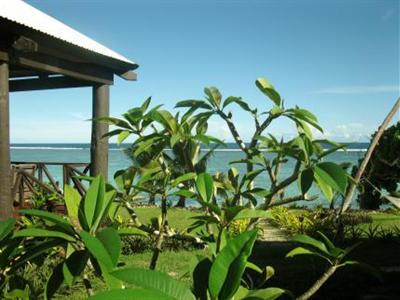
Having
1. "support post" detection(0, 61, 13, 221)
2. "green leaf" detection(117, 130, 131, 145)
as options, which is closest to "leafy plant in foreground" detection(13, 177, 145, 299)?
"green leaf" detection(117, 130, 131, 145)

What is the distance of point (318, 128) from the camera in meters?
1.58

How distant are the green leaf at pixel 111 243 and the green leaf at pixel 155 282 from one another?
84mm

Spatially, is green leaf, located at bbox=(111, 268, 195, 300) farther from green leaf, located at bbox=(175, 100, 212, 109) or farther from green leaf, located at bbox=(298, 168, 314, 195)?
green leaf, located at bbox=(175, 100, 212, 109)

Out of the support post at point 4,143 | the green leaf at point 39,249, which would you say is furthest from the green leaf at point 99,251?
the support post at point 4,143

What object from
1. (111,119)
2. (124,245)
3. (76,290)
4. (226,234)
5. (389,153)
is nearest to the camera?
(226,234)

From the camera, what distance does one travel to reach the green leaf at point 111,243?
848 mm

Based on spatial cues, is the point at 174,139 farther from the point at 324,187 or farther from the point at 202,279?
the point at 202,279

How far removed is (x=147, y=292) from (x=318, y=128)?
40.7 inches

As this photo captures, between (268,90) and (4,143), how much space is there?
488 cm

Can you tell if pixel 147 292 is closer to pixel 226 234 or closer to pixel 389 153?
pixel 226 234

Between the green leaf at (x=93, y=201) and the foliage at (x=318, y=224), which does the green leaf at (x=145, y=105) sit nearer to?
the green leaf at (x=93, y=201)

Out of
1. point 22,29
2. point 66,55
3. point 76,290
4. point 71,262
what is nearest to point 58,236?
point 71,262

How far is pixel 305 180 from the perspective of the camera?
1197 mm

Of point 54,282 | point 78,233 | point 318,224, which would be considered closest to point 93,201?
point 78,233
